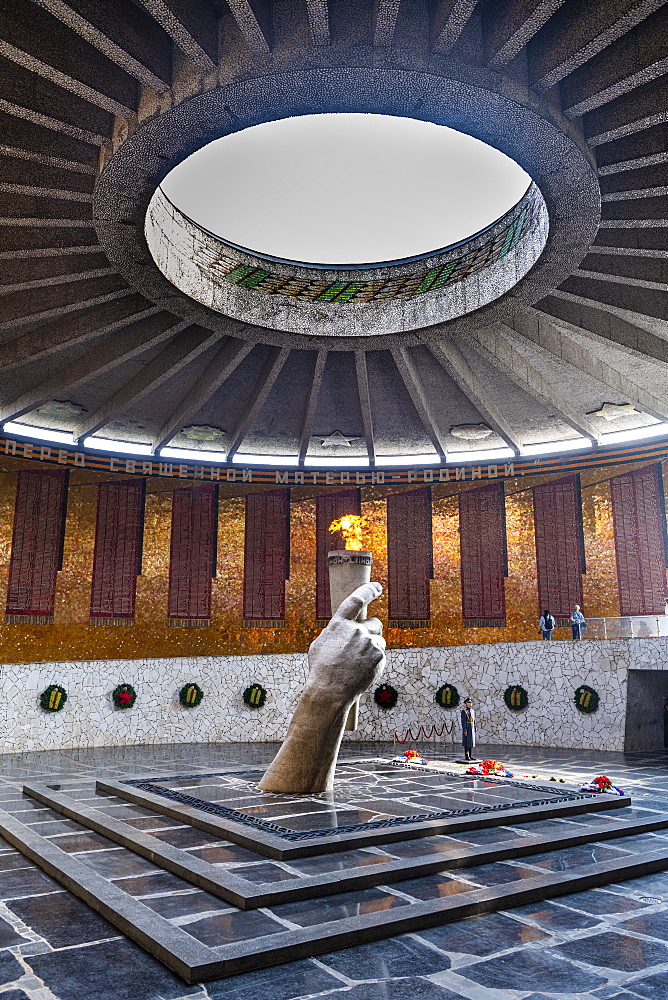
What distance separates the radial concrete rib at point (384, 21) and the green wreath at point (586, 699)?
40.2 ft

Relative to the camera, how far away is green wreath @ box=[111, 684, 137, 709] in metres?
16.8

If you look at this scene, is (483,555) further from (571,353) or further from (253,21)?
(253,21)

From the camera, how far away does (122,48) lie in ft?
24.5

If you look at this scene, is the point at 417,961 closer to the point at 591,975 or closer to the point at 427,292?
the point at 591,975

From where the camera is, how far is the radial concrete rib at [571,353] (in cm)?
1388

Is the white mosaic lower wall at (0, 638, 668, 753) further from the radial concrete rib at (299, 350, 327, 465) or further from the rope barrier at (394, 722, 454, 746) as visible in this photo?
the radial concrete rib at (299, 350, 327, 465)

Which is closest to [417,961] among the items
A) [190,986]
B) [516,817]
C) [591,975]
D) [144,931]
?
[591,975]

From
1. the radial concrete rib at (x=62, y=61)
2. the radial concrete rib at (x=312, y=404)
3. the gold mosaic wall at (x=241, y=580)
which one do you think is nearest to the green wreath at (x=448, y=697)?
the gold mosaic wall at (x=241, y=580)

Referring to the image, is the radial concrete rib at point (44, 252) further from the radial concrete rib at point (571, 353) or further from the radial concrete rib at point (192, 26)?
the radial concrete rib at point (571, 353)

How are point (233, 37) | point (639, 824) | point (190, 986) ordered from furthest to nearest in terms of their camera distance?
point (233, 37) → point (639, 824) → point (190, 986)

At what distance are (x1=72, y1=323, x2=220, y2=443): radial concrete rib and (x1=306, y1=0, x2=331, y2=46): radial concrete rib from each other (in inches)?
273

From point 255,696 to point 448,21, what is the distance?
14.6m

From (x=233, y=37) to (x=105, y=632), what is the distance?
13362mm

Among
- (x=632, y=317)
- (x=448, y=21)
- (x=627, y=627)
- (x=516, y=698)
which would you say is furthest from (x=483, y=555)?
(x=448, y=21)
